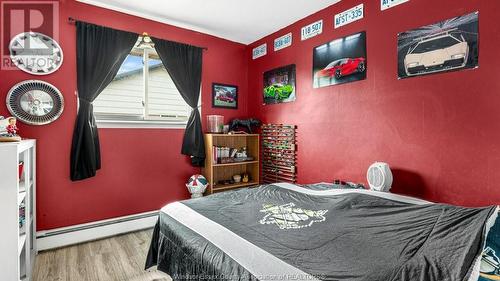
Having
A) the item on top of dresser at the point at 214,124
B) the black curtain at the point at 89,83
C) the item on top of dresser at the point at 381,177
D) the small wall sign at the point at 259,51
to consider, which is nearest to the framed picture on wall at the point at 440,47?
the item on top of dresser at the point at 381,177

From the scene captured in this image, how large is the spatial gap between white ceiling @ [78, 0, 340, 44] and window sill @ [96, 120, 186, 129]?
129cm

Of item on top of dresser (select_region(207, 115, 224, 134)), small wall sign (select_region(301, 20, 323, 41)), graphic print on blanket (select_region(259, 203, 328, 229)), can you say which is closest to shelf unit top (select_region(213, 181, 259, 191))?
item on top of dresser (select_region(207, 115, 224, 134))

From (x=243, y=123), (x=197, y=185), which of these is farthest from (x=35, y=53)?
(x=243, y=123)

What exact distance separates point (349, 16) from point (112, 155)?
9.90ft

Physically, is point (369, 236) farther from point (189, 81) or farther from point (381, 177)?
point (189, 81)

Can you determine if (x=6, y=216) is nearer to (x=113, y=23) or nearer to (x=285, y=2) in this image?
(x=113, y=23)

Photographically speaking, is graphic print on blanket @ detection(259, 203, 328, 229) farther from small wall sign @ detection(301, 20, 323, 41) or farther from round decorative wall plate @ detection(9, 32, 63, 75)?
round decorative wall plate @ detection(9, 32, 63, 75)

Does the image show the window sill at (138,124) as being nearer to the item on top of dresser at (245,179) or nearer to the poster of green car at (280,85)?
the item on top of dresser at (245,179)

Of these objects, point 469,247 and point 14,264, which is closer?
point 469,247

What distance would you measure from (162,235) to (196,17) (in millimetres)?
2567

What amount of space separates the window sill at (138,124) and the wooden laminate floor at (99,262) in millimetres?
1275

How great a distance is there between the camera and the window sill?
2.85 metres

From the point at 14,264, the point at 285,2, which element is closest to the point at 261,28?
the point at 285,2

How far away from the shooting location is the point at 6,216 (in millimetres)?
1525
